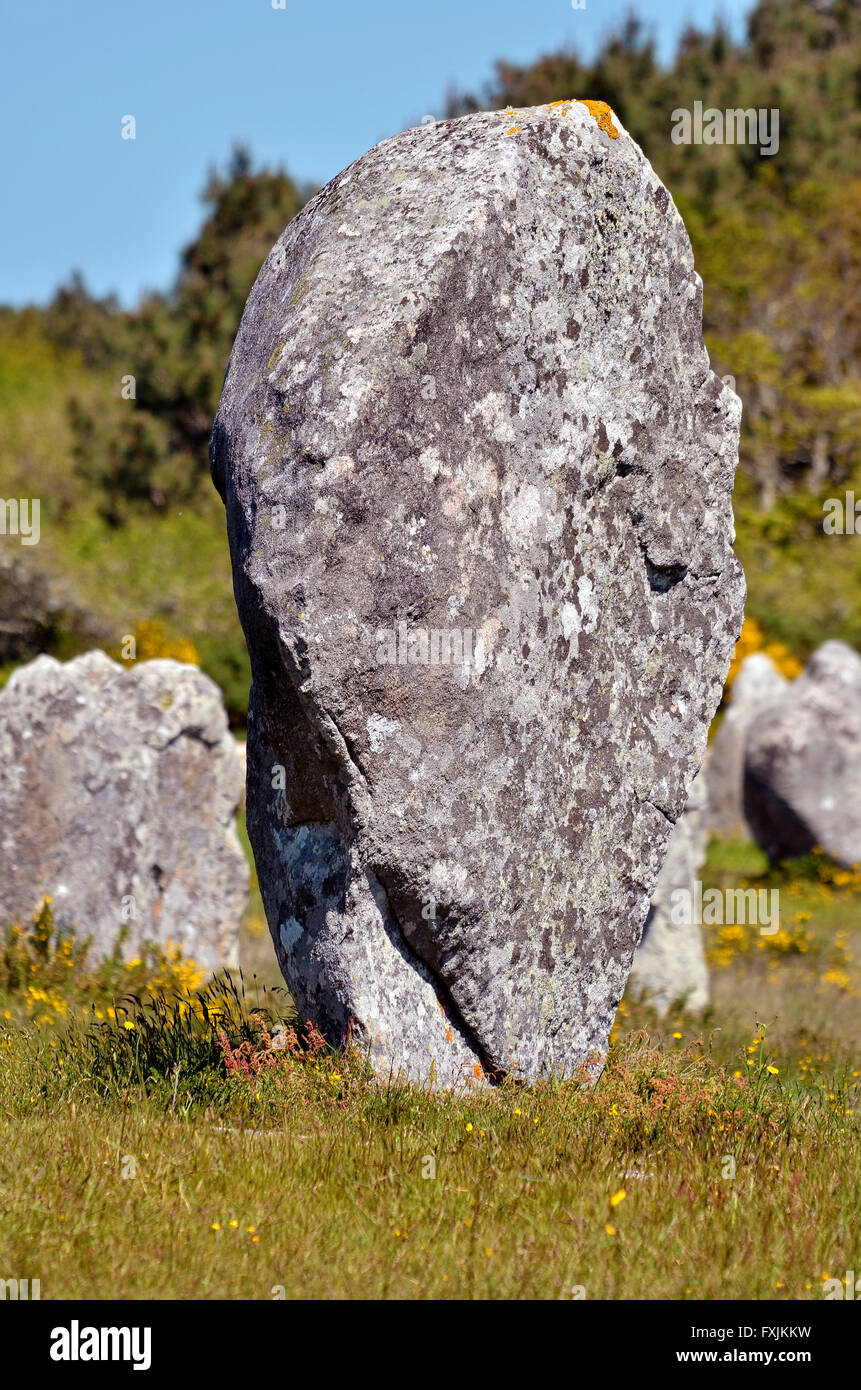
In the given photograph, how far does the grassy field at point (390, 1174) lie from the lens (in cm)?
376

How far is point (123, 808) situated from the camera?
955 centimetres

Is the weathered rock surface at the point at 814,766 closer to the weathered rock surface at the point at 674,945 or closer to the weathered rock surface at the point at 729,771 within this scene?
the weathered rock surface at the point at 729,771

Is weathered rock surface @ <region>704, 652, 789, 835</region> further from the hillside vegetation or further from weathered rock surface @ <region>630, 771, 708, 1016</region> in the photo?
weathered rock surface @ <region>630, 771, 708, 1016</region>

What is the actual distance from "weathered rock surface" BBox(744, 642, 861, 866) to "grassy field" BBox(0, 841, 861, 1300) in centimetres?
984

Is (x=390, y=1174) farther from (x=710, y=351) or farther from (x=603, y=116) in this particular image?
(x=710, y=351)

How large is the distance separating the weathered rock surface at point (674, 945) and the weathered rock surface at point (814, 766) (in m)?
5.64

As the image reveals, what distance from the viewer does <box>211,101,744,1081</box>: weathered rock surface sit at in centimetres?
490

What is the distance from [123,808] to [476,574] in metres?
5.15

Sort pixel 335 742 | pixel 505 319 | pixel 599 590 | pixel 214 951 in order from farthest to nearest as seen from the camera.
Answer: pixel 214 951, pixel 599 590, pixel 505 319, pixel 335 742

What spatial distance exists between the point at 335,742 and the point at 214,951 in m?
5.31

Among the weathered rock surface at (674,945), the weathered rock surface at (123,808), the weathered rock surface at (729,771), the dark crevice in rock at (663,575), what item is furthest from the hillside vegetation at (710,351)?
the dark crevice in rock at (663,575)
